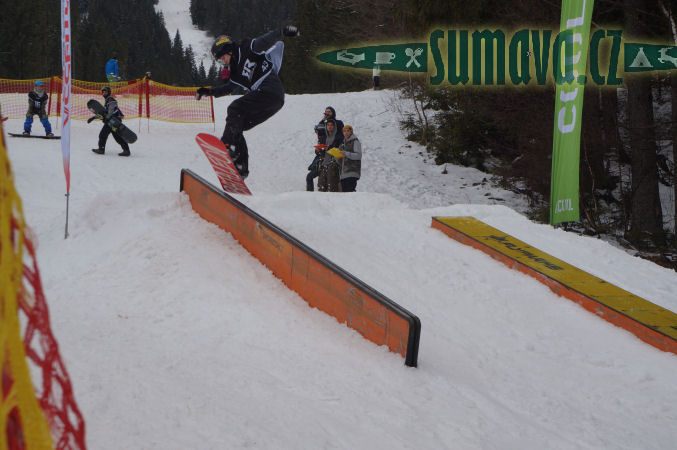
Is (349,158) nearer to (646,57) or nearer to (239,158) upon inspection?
(239,158)

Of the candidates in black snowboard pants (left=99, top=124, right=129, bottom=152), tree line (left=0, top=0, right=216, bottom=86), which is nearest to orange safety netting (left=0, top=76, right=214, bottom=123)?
black snowboard pants (left=99, top=124, right=129, bottom=152)

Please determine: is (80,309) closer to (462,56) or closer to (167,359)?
(167,359)

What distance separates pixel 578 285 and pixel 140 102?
1492cm

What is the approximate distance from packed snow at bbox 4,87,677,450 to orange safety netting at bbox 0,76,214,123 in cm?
1124

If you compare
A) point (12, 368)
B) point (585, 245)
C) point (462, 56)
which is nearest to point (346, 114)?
point (462, 56)

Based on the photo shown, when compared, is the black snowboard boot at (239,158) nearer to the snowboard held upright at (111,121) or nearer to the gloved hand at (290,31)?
the gloved hand at (290,31)

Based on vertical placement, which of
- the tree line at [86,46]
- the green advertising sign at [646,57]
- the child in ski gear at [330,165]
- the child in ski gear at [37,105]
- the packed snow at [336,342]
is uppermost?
the tree line at [86,46]

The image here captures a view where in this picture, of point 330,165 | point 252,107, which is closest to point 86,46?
point 330,165

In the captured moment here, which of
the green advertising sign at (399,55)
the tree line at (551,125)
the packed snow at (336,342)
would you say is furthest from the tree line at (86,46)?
the packed snow at (336,342)

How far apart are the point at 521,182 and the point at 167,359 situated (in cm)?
1189

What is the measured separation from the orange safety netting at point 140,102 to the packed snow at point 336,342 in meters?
11.2

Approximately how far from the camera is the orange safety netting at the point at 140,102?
55.8ft

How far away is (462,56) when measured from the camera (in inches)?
486

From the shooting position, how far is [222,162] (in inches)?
233
